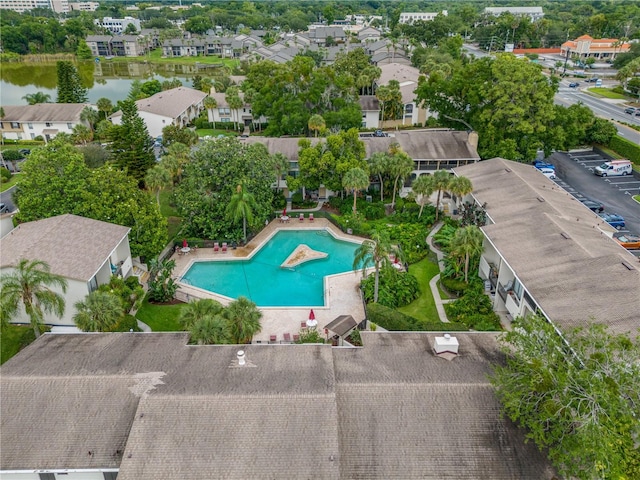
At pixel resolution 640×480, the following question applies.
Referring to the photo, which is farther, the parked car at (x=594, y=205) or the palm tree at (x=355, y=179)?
the parked car at (x=594, y=205)

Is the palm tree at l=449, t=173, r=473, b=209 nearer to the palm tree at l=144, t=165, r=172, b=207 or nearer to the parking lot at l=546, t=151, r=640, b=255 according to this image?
the parking lot at l=546, t=151, r=640, b=255

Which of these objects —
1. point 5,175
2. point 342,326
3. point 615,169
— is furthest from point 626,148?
point 5,175

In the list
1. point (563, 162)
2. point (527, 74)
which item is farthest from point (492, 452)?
point (563, 162)

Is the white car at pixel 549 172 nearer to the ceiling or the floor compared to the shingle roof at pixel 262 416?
nearer to the floor

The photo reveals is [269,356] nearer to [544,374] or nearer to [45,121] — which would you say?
[544,374]

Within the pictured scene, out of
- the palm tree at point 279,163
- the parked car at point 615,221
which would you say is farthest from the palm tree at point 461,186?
the palm tree at point 279,163

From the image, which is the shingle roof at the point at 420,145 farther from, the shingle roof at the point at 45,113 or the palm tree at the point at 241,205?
the shingle roof at the point at 45,113

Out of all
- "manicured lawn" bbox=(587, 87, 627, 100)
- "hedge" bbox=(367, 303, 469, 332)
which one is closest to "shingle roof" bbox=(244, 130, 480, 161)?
→ "hedge" bbox=(367, 303, 469, 332)
